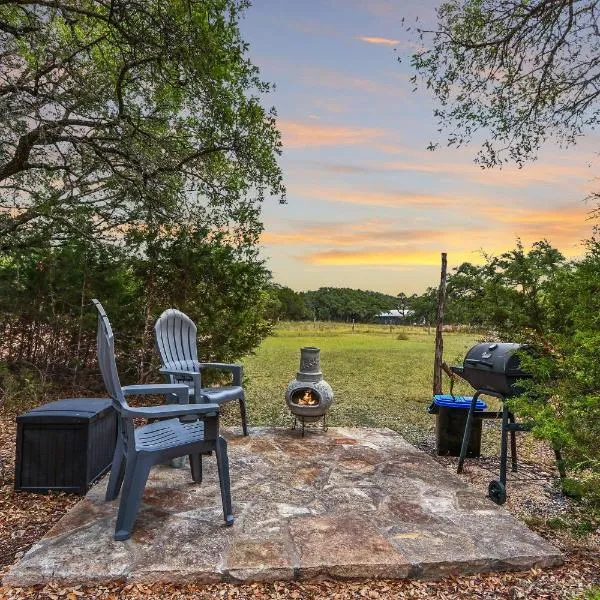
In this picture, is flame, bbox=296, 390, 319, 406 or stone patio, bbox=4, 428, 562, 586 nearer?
stone patio, bbox=4, 428, 562, 586

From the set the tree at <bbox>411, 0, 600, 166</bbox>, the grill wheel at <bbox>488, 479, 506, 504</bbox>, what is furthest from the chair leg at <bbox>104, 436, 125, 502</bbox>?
the tree at <bbox>411, 0, 600, 166</bbox>

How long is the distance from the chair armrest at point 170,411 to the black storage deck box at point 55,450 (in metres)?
0.93

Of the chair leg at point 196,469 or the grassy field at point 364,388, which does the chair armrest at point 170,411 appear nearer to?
the chair leg at point 196,469

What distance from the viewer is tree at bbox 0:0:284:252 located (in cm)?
593

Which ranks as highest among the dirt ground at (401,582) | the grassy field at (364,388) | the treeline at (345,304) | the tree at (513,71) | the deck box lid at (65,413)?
the tree at (513,71)

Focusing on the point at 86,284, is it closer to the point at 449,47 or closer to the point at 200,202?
the point at 200,202

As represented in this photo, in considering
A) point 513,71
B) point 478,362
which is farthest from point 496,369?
point 513,71

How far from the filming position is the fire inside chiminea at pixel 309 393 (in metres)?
4.71

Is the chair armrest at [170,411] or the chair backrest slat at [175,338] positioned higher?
the chair backrest slat at [175,338]

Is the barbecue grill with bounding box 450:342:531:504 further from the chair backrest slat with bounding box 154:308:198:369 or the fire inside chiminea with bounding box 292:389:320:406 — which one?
the chair backrest slat with bounding box 154:308:198:369

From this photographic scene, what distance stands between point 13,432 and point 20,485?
1744mm

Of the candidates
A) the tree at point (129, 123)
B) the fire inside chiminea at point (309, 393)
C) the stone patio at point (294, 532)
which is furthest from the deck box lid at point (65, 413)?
the tree at point (129, 123)

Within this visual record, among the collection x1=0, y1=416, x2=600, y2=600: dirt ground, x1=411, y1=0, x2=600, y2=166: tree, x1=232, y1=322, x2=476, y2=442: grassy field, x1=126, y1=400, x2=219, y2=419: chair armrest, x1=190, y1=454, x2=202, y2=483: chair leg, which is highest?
x1=411, y1=0, x2=600, y2=166: tree

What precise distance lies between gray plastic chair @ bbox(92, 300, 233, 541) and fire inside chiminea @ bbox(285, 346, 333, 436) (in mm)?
1787
